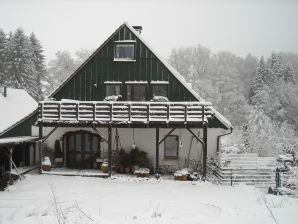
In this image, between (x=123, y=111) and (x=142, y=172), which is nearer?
(x=123, y=111)

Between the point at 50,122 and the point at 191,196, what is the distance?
9.70 metres

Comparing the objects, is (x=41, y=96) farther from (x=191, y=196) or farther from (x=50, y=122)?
(x=191, y=196)

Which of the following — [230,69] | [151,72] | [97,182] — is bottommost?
[97,182]

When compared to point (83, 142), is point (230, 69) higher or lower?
higher

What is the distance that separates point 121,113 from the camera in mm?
18688

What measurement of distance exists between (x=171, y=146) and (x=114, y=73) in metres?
6.14

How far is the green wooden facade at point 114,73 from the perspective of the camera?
66.8 feet

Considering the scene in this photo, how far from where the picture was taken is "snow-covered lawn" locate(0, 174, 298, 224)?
956 centimetres

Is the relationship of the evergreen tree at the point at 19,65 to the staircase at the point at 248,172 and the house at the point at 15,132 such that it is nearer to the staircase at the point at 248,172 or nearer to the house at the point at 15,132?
the house at the point at 15,132

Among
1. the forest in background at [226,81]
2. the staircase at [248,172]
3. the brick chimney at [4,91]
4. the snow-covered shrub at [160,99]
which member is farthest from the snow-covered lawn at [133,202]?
the forest in background at [226,81]

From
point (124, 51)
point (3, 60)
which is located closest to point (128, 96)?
point (124, 51)

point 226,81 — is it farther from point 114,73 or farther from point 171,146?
point 114,73

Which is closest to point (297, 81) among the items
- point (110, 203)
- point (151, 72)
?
point (151, 72)

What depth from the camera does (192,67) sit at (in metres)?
56.1
